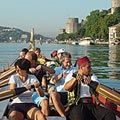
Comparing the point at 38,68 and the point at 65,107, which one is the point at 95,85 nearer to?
the point at 65,107

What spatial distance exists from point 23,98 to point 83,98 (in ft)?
3.04

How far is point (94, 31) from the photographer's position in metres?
Answer: 137

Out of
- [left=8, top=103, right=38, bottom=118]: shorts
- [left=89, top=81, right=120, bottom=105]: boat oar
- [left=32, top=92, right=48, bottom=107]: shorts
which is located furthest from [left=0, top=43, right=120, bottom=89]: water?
[left=89, top=81, right=120, bottom=105]: boat oar

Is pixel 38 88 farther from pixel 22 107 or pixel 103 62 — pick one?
pixel 103 62

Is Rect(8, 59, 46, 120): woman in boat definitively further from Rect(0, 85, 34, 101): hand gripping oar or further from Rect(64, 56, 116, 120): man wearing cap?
Rect(64, 56, 116, 120): man wearing cap

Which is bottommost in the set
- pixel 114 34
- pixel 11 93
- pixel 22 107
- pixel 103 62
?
pixel 103 62

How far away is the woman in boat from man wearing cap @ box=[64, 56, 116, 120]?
0.50 m

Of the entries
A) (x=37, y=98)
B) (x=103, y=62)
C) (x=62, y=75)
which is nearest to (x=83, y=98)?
(x=37, y=98)

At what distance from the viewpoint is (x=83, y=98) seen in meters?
6.51

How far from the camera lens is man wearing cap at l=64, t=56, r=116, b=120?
6.24 metres

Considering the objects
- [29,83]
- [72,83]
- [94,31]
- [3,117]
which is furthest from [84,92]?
[94,31]

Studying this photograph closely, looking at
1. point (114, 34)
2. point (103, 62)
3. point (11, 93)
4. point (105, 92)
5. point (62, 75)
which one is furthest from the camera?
point (114, 34)

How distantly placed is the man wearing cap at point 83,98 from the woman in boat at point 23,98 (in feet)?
1.63

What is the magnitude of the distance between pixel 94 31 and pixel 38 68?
424ft
